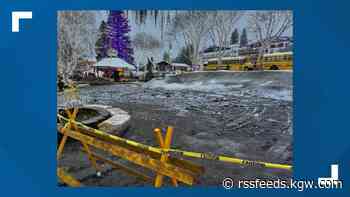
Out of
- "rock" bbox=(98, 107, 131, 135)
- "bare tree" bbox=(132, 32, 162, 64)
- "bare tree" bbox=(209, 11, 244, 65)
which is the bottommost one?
"rock" bbox=(98, 107, 131, 135)

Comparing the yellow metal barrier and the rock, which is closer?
the yellow metal barrier

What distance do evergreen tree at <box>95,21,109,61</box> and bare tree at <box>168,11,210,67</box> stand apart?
58 cm

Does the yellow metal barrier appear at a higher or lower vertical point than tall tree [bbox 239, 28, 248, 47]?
lower

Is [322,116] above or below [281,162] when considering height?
above

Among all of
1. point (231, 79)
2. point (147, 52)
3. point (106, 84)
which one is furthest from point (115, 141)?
point (231, 79)

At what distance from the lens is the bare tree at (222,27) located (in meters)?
2.66

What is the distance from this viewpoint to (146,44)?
2680 mm

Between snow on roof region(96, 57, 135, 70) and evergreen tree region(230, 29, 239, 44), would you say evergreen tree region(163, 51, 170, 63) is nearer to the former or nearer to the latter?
snow on roof region(96, 57, 135, 70)

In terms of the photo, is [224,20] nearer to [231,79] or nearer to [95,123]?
[231,79]

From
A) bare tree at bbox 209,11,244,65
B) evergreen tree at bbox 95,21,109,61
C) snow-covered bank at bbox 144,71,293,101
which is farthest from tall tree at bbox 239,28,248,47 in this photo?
evergreen tree at bbox 95,21,109,61

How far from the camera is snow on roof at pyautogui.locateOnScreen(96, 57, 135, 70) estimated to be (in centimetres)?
270

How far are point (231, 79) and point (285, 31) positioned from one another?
64cm

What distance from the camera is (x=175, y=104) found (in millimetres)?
2725

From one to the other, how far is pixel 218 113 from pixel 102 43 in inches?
48.8
